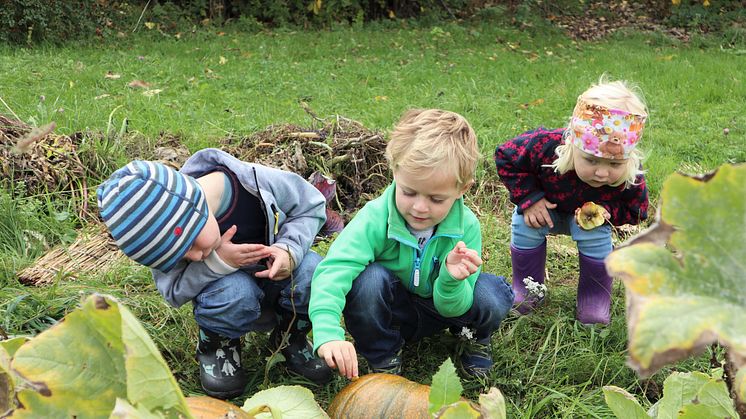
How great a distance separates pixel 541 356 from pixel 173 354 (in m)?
1.37

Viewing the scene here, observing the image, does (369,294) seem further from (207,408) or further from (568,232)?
(568,232)

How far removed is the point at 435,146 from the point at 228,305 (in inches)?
33.7

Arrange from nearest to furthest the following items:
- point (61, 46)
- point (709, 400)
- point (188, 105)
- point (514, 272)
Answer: point (709, 400), point (514, 272), point (188, 105), point (61, 46)

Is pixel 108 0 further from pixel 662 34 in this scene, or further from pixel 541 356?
pixel 541 356

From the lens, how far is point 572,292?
326 cm

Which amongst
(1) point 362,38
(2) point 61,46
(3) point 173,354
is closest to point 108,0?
(2) point 61,46

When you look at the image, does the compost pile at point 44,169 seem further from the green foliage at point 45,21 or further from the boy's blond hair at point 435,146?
the green foliage at point 45,21

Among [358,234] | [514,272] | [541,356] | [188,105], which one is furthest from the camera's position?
[188,105]

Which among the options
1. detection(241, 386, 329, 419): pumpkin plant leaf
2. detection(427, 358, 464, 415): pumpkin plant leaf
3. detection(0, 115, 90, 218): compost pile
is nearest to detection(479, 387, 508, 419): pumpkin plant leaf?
detection(427, 358, 464, 415): pumpkin plant leaf

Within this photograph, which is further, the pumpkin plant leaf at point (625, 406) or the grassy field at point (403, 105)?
the grassy field at point (403, 105)

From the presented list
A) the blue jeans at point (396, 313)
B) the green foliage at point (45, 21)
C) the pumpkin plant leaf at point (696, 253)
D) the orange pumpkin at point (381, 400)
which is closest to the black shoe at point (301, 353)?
the blue jeans at point (396, 313)

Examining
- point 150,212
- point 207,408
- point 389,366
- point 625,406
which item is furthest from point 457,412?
point 389,366

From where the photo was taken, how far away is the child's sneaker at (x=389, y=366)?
8.32 feet

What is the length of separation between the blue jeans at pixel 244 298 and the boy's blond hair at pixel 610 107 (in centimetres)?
107
